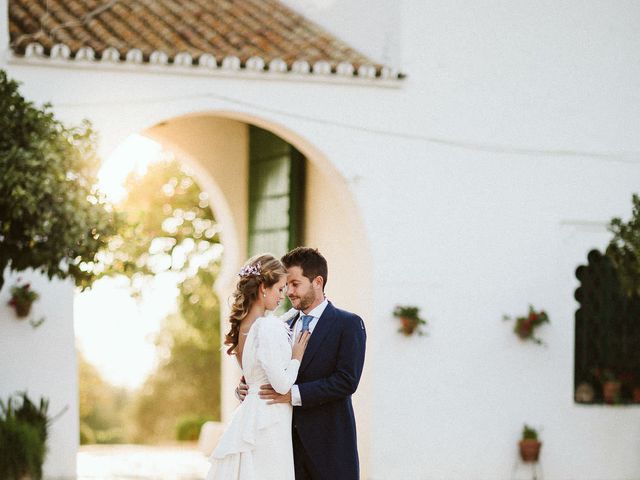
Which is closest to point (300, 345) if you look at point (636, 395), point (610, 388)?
point (610, 388)

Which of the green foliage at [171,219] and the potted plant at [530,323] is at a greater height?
the green foliage at [171,219]

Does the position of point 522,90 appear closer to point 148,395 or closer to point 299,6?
point 299,6

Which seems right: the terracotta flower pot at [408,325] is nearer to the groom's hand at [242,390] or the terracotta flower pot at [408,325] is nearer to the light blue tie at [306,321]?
the light blue tie at [306,321]

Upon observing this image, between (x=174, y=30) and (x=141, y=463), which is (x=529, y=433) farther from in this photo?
(x=174, y=30)

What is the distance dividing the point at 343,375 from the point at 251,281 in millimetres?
737

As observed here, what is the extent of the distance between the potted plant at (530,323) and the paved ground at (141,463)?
3.94 m

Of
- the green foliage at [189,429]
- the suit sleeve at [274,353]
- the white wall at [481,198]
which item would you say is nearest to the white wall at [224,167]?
the white wall at [481,198]

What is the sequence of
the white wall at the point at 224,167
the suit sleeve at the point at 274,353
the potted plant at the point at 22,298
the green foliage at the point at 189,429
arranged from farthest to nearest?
1. the green foliage at the point at 189,429
2. the white wall at the point at 224,167
3. the potted plant at the point at 22,298
4. the suit sleeve at the point at 274,353

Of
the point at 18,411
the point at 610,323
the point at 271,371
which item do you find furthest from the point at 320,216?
the point at 271,371

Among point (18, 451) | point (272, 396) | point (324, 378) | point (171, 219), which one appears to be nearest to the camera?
point (272, 396)

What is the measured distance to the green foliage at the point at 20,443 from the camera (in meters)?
9.41

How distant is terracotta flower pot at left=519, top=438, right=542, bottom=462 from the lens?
39.8 ft

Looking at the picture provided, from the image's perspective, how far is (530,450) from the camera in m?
12.1

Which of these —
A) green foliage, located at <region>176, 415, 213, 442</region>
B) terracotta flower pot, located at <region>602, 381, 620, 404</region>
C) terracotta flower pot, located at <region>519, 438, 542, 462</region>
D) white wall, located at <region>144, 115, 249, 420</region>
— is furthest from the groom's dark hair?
green foliage, located at <region>176, 415, 213, 442</region>
